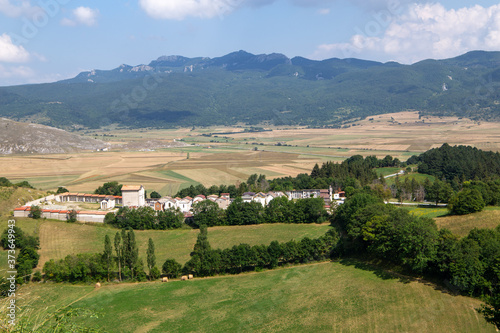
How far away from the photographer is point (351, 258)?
2906cm

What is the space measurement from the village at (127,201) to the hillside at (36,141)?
48605mm

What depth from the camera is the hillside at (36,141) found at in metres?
87.2

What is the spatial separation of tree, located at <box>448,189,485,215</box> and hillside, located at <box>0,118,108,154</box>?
81.4m

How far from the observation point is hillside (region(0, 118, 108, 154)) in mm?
87250

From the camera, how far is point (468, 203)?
31812mm

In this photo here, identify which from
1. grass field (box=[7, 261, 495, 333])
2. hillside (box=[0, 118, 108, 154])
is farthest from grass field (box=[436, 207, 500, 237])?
hillside (box=[0, 118, 108, 154])

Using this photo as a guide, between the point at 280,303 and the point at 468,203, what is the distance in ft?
59.6

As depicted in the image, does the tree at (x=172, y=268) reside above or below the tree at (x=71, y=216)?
below

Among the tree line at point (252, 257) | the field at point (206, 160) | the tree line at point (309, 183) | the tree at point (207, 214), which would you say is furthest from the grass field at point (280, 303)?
the field at point (206, 160)

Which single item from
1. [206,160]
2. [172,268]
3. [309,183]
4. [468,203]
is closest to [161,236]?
[172,268]

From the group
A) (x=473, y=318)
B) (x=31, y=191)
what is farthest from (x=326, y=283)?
(x=31, y=191)

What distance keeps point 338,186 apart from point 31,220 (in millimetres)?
33635

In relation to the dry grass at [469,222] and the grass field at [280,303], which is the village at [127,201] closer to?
the dry grass at [469,222]

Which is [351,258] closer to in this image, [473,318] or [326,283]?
[326,283]
